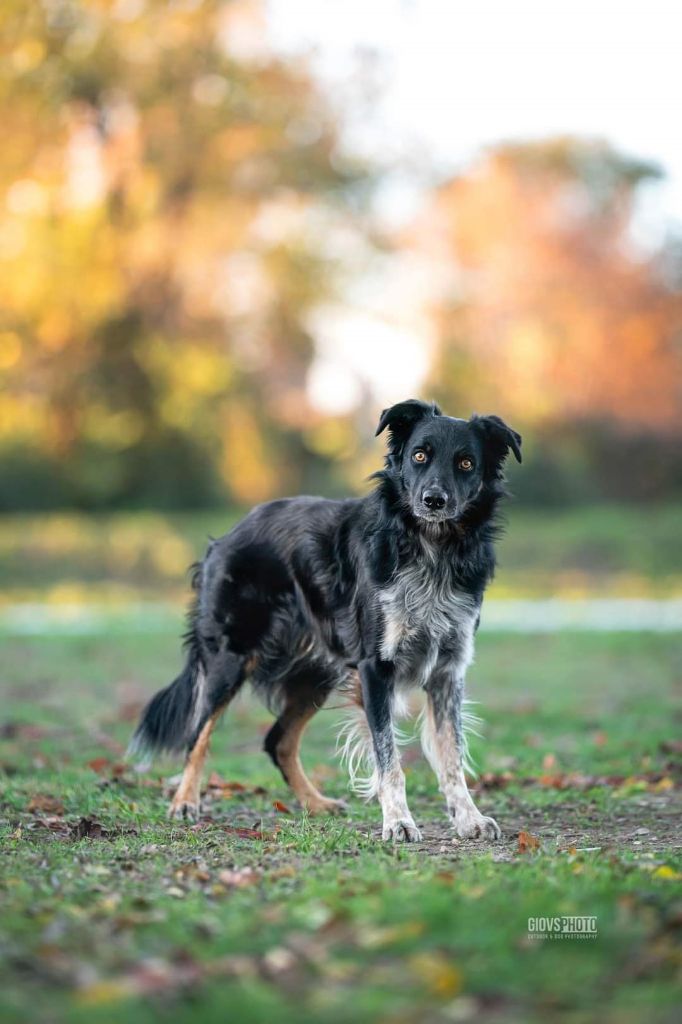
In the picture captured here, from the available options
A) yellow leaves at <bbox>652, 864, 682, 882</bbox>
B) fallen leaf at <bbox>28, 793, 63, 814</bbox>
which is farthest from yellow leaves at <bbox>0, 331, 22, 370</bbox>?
yellow leaves at <bbox>652, 864, 682, 882</bbox>

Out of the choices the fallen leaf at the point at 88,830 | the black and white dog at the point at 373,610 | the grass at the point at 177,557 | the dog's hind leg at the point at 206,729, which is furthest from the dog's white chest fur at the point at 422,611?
the grass at the point at 177,557

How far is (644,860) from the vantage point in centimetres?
565

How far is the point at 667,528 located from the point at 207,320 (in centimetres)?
1326

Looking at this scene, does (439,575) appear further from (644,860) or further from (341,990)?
(341,990)

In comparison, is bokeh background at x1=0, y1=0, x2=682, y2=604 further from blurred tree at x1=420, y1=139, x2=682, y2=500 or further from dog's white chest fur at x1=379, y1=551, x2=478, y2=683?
dog's white chest fur at x1=379, y1=551, x2=478, y2=683

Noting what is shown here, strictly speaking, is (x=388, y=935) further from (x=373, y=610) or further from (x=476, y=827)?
(x=373, y=610)

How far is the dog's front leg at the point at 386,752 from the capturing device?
21.4ft

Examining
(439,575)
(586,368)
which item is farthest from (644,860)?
(586,368)

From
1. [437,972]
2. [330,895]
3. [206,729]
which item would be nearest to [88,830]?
[206,729]

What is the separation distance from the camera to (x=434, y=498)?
6.72 meters

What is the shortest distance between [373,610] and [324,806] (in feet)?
4.38

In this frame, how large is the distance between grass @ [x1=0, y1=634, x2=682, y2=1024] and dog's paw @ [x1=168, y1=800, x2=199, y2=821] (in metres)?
0.11

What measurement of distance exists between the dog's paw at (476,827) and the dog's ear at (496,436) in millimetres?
1913

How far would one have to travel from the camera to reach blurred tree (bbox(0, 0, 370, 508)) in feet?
101
